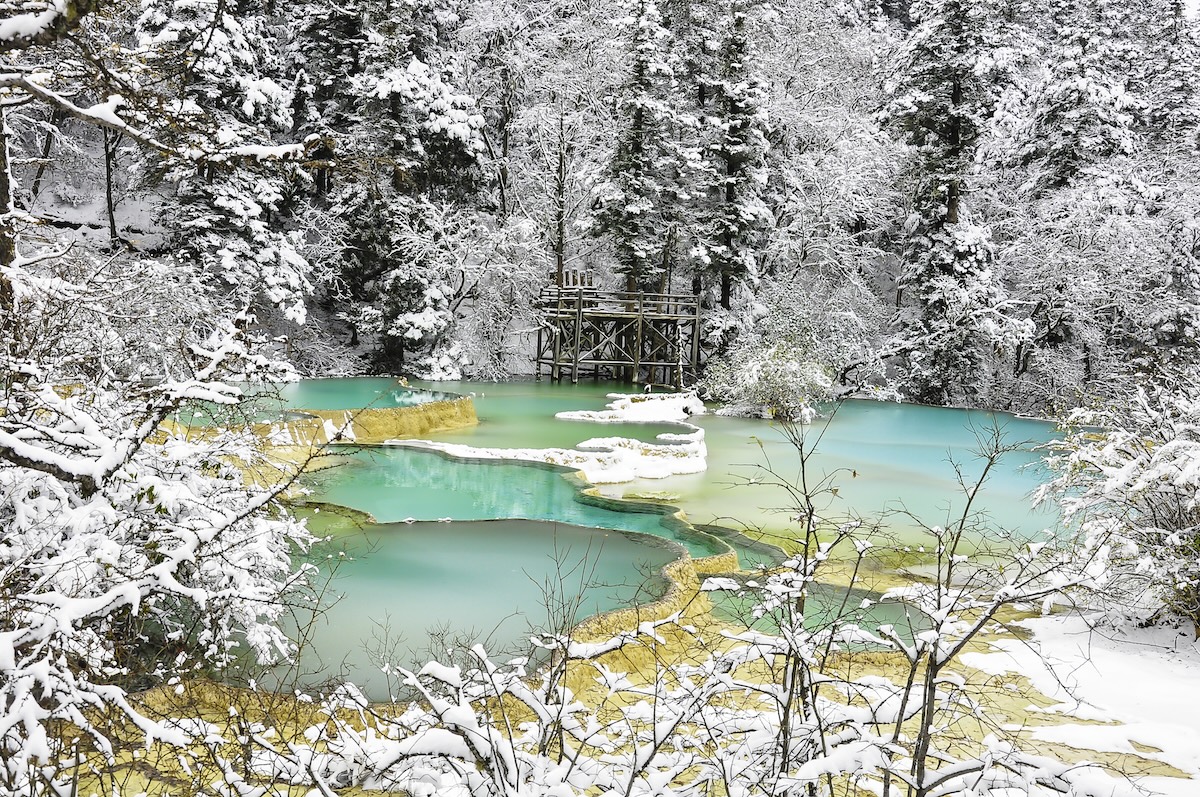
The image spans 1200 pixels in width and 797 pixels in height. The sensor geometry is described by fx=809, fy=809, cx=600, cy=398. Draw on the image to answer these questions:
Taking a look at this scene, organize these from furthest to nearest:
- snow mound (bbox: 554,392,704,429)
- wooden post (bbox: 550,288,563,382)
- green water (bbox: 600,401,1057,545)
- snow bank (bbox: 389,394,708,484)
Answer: wooden post (bbox: 550,288,563,382)
snow mound (bbox: 554,392,704,429)
snow bank (bbox: 389,394,708,484)
green water (bbox: 600,401,1057,545)

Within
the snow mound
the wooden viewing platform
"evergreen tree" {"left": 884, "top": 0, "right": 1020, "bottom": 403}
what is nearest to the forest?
"evergreen tree" {"left": 884, "top": 0, "right": 1020, "bottom": 403}

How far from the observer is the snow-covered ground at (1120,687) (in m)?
4.29

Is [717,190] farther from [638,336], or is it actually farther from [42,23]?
[42,23]

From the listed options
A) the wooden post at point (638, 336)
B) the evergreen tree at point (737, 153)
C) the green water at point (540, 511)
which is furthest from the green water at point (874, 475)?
the evergreen tree at point (737, 153)

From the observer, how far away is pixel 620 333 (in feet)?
79.0

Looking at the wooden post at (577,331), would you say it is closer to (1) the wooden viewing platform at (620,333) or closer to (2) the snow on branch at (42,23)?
(1) the wooden viewing platform at (620,333)

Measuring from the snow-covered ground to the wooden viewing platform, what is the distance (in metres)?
16.6

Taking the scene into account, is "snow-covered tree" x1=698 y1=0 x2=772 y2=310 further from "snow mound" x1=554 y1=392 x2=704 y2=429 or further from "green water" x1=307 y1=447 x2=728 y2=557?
"green water" x1=307 y1=447 x2=728 y2=557

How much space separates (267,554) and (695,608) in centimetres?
352

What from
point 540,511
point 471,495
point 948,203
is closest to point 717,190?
point 948,203

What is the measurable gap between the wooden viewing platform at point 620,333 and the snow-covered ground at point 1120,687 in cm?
1655

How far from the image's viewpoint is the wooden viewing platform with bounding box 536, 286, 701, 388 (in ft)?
73.8

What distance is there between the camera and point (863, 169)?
2436 cm

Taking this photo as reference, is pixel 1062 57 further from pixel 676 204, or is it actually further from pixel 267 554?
pixel 267 554
